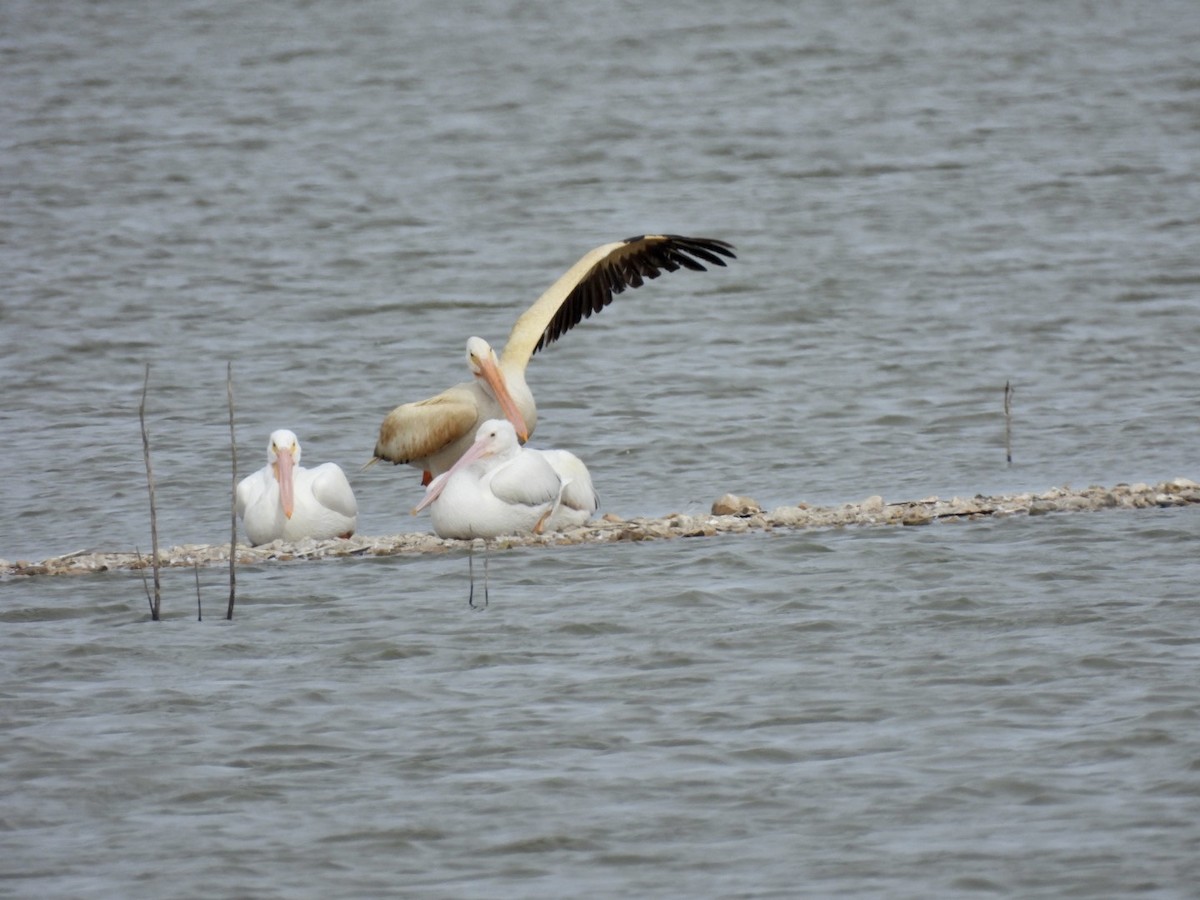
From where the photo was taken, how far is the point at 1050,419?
1256 cm

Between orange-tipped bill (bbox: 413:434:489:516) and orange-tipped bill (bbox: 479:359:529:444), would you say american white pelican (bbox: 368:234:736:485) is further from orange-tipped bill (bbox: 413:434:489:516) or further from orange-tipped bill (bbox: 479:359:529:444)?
orange-tipped bill (bbox: 413:434:489:516)

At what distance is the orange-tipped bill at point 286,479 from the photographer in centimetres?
959

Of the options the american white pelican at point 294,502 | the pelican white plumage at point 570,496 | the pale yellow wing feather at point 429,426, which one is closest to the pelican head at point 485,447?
the pelican white plumage at point 570,496

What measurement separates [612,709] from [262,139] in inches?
756

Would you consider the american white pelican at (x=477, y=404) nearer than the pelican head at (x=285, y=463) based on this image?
No

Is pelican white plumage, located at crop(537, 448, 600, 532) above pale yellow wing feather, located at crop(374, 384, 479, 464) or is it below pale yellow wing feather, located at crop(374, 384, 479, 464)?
below

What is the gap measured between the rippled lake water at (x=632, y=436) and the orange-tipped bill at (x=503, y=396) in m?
0.74

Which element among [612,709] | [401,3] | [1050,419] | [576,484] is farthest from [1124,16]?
[612,709]

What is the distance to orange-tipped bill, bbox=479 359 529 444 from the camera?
10.3 m

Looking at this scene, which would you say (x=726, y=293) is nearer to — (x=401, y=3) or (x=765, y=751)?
(x=765, y=751)

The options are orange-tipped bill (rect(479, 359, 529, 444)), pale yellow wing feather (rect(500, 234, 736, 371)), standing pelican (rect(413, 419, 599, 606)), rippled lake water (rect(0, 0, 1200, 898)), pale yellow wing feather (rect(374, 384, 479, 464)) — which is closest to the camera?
rippled lake water (rect(0, 0, 1200, 898))

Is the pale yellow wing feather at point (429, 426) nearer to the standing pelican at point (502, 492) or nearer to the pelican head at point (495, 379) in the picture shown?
the pelican head at point (495, 379)

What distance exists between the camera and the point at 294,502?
9641 mm

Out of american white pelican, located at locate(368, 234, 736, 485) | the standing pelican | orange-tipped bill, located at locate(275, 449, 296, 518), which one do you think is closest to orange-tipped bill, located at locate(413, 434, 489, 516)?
the standing pelican
